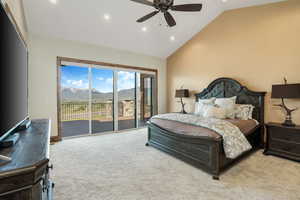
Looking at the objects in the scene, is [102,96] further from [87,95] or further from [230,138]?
[230,138]

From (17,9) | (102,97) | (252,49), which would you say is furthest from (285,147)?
(17,9)

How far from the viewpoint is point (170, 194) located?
199 cm

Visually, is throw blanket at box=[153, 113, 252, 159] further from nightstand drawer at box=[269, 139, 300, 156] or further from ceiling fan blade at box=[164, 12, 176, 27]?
ceiling fan blade at box=[164, 12, 176, 27]

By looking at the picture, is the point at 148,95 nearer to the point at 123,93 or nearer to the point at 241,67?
the point at 123,93

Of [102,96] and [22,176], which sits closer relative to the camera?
[22,176]

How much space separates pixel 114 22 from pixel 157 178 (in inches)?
150

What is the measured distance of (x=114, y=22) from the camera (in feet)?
13.4

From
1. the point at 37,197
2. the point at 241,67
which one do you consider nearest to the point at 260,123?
the point at 241,67

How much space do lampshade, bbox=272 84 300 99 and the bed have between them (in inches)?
20.6

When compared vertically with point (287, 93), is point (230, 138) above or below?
below

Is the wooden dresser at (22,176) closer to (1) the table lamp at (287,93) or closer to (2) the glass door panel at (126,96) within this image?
(1) the table lamp at (287,93)

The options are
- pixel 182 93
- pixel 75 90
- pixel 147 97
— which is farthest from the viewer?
pixel 147 97

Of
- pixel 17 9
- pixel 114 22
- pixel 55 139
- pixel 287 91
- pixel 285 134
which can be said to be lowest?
pixel 55 139

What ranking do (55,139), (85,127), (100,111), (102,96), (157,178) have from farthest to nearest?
1. (100,111)
2. (85,127)
3. (102,96)
4. (55,139)
5. (157,178)
